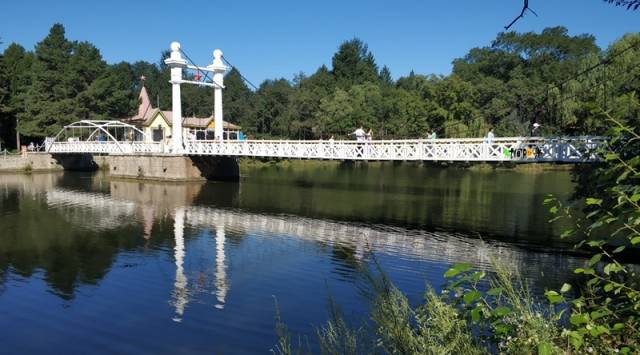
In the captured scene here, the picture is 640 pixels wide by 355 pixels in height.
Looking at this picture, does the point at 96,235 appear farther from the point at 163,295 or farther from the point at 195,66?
the point at 195,66

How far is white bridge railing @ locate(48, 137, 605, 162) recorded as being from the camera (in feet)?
63.8

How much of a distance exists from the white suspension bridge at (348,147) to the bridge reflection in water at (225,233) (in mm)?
3489

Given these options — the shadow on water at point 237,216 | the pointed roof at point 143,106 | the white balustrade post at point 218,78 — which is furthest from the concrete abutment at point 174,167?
the pointed roof at point 143,106

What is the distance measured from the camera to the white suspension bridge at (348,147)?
64.2ft

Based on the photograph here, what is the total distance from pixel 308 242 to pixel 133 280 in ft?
20.3

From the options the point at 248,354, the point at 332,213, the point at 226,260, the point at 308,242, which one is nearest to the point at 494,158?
the point at 332,213

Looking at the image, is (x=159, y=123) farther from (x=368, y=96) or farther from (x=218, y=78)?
(x=368, y=96)

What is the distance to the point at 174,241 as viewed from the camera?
686 inches

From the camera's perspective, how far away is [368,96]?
66688 mm

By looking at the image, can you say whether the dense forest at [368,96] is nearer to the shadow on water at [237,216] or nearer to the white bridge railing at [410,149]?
the shadow on water at [237,216]

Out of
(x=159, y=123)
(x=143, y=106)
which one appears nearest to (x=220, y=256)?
(x=159, y=123)

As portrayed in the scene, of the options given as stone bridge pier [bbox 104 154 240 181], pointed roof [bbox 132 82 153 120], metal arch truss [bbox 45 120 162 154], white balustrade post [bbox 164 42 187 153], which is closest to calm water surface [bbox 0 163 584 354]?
stone bridge pier [bbox 104 154 240 181]

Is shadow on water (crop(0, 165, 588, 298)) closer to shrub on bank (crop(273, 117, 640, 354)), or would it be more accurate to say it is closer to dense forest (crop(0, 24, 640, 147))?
shrub on bank (crop(273, 117, 640, 354))

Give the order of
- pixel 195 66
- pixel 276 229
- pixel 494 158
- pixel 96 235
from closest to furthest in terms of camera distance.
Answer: pixel 96 235
pixel 276 229
pixel 494 158
pixel 195 66
